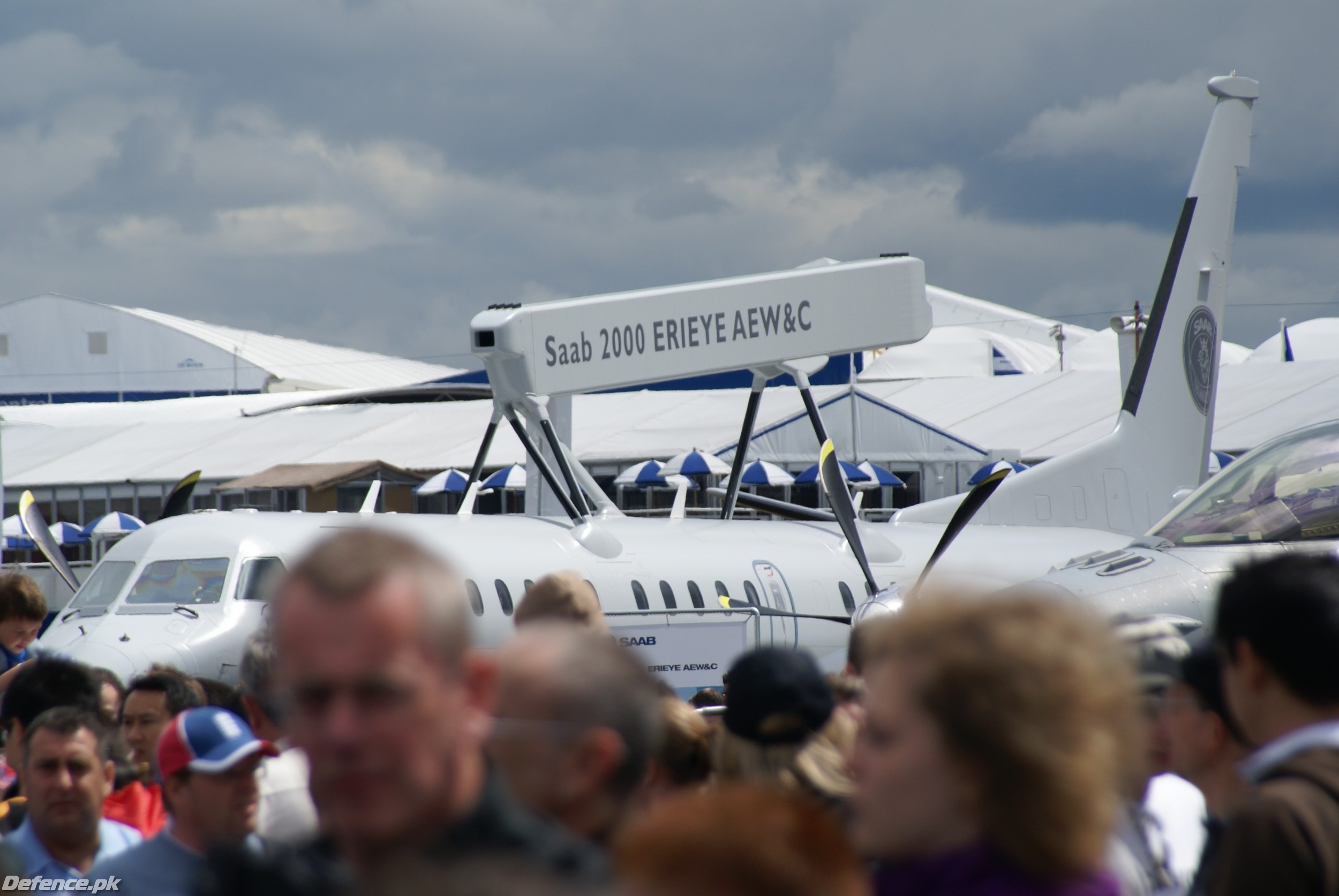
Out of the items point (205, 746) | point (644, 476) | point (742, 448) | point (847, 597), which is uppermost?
point (742, 448)

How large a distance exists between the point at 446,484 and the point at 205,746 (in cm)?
2962

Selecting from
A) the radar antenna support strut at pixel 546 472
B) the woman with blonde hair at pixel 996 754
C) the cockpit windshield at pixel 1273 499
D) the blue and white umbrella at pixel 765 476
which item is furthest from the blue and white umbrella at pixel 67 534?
the woman with blonde hair at pixel 996 754

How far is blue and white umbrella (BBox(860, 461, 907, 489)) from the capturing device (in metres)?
32.6

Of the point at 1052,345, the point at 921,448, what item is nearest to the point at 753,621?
the point at 921,448

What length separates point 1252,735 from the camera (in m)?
2.83

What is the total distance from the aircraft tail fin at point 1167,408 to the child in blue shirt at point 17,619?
1369 cm

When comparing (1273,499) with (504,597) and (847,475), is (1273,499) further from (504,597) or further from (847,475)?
(847,475)

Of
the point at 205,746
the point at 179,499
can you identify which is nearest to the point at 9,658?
the point at 205,746

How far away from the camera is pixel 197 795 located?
3.51 metres

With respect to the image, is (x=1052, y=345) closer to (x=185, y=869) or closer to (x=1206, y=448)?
(x=1206, y=448)

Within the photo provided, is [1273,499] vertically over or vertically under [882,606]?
over

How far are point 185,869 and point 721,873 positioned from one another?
208 centimetres

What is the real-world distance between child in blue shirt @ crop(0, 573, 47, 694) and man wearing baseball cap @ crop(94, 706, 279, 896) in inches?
173

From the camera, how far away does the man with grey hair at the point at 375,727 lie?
178cm
